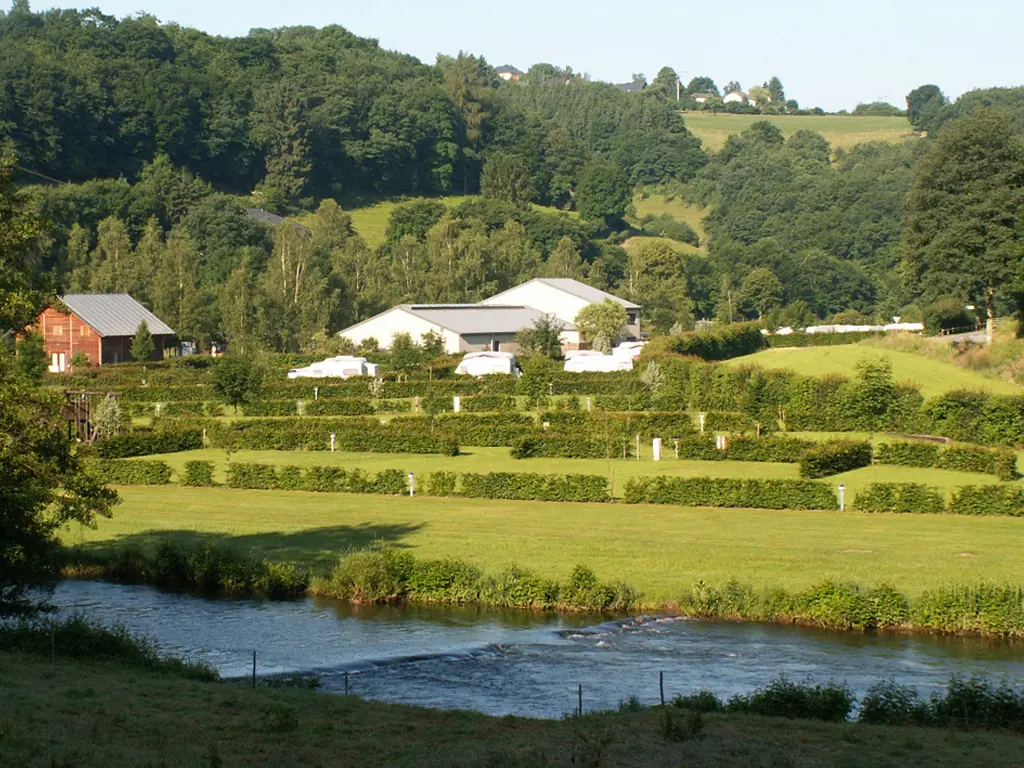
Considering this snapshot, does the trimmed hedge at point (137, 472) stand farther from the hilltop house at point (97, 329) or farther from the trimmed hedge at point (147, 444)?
the hilltop house at point (97, 329)

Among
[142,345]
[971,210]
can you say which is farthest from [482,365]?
[971,210]

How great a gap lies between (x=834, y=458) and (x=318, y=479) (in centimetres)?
1585

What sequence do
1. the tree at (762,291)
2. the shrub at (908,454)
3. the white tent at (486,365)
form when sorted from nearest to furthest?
1. the shrub at (908,454)
2. the white tent at (486,365)
3. the tree at (762,291)

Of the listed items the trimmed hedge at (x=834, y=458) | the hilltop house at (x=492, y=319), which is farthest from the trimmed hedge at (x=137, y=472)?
the hilltop house at (x=492, y=319)

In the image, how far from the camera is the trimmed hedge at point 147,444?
45.1 metres

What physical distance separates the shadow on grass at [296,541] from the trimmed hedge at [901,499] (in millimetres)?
11853

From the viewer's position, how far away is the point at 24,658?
59.7 ft

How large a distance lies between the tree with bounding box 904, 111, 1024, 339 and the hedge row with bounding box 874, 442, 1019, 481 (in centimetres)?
3122

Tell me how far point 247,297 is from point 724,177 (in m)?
117

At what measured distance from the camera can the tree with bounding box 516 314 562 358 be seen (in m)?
85.1

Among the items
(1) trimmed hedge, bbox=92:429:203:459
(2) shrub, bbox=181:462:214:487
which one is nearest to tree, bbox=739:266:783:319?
(1) trimmed hedge, bbox=92:429:203:459

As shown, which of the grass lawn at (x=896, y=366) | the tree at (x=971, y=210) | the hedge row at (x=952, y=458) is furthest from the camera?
the tree at (x=971, y=210)

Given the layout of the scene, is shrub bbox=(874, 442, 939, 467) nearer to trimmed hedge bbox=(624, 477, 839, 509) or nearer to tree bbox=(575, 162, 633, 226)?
trimmed hedge bbox=(624, 477, 839, 509)

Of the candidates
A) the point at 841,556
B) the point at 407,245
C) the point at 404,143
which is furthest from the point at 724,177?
the point at 841,556
